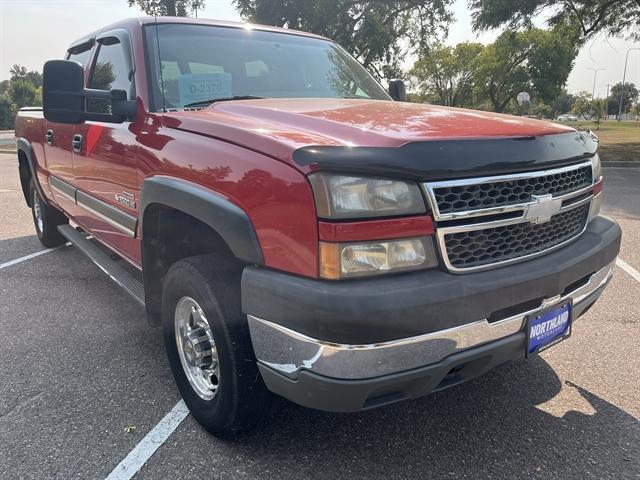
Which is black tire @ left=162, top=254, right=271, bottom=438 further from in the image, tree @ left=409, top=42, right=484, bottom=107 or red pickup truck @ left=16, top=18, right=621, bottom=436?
tree @ left=409, top=42, right=484, bottom=107

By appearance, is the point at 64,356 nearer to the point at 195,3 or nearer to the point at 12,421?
the point at 12,421

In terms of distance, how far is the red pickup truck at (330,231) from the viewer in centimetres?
179

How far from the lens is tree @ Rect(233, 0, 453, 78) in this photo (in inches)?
757

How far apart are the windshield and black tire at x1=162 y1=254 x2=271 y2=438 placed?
1038 mm

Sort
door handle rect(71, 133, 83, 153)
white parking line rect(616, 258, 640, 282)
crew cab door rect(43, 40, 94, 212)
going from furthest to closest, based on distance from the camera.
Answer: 1. white parking line rect(616, 258, 640, 282)
2. crew cab door rect(43, 40, 94, 212)
3. door handle rect(71, 133, 83, 153)

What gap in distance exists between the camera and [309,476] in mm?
2234

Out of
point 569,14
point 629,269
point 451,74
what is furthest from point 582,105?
point 629,269

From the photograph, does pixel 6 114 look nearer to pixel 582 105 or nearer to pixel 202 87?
pixel 202 87

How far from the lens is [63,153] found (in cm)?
423

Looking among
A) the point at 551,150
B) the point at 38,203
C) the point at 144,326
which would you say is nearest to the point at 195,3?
the point at 38,203

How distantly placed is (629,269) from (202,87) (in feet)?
13.7

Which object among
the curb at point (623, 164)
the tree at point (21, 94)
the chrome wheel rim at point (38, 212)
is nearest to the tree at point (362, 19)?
the curb at point (623, 164)

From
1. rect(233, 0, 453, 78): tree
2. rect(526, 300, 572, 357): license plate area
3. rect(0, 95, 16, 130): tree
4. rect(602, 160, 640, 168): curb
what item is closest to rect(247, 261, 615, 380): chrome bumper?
rect(526, 300, 572, 357): license plate area

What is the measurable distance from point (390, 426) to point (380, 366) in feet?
3.03
